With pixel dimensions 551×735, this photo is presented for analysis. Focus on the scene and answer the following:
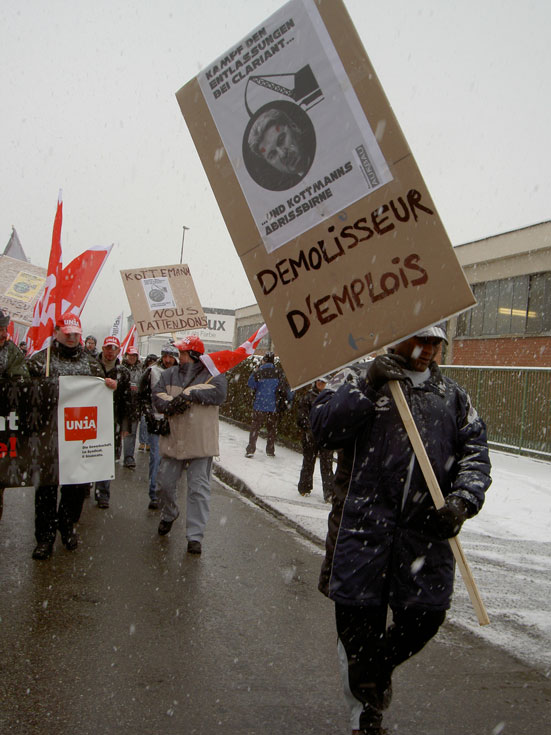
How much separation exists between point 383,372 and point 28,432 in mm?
4027

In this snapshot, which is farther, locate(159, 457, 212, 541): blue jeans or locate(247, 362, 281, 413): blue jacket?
→ locate(247, 362, 281, 413): blue jacket

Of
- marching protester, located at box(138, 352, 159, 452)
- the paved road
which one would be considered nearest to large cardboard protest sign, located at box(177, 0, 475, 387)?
the paved road

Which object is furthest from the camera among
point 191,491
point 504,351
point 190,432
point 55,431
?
point 504,351

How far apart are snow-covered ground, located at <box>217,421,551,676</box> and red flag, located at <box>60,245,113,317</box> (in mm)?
3376

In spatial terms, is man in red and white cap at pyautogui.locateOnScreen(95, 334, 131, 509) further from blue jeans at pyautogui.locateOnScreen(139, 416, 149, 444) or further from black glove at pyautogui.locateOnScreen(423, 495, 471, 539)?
black glove at pyautogui.locateOnScreen(423, 495, 471, 539)

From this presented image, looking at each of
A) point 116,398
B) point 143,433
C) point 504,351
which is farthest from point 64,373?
point 504,351

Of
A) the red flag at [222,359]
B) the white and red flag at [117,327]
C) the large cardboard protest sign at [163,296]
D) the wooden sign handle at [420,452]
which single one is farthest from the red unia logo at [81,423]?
the white and red flag at [117,327]

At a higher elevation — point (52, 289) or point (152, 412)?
point (52, 289)

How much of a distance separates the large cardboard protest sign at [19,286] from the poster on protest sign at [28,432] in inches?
272

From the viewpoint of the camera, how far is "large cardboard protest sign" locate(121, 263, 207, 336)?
1200 centimetres

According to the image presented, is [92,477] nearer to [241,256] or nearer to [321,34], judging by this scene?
[241,256]

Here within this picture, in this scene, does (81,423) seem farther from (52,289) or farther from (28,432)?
(52,289)

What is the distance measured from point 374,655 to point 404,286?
1.58 metres

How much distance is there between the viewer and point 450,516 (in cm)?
273
